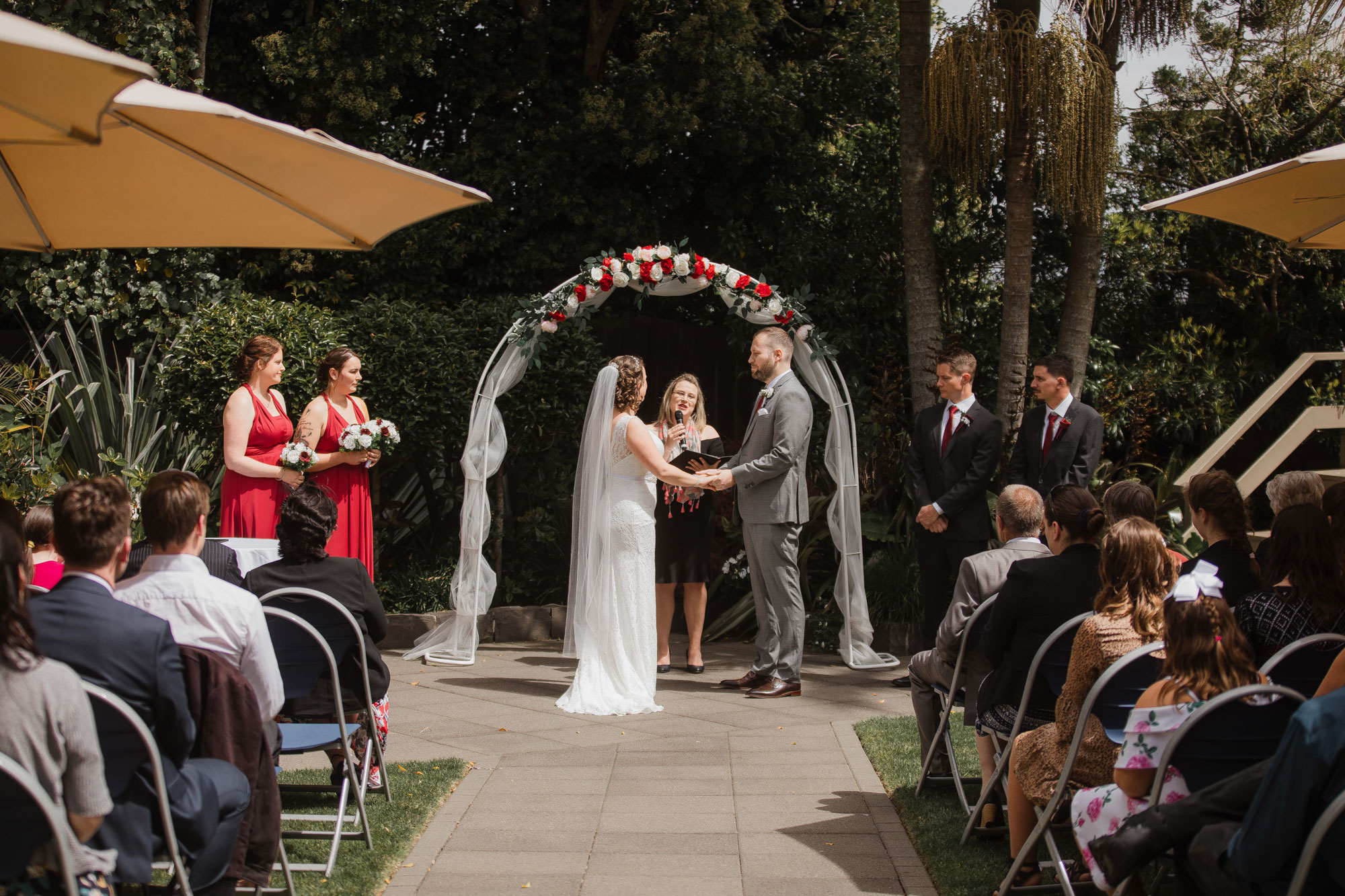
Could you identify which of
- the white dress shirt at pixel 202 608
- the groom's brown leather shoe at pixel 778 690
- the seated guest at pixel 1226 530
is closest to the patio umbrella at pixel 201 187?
the white dress shirt at pixel 202 608

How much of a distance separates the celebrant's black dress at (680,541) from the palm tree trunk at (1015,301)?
7.01 feet

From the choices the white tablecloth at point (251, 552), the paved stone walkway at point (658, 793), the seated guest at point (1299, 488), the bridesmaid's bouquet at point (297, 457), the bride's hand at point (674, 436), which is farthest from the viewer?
the bride's hand at point (674, 436)

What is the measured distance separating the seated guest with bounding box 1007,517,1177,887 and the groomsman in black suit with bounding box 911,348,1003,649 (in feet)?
10.7

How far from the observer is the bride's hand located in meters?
7.00

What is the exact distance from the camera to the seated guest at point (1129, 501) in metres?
4.16

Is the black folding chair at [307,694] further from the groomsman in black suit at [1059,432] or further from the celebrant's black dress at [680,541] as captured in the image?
the groomsman in black suit at [1059,432]

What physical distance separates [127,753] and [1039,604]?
2617mm

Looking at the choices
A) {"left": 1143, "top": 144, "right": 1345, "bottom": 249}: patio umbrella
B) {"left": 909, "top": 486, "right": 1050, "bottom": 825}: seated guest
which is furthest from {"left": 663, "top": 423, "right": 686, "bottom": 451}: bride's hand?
{"left": 1143, "top": 144, "right": 1345, "bottom": 249}: patio umbrella

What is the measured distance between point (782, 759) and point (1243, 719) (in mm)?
2758

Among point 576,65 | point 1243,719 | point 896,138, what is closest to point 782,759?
point 1243,719

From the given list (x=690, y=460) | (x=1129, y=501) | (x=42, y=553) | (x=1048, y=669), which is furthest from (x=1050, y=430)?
(x=42, y=553)

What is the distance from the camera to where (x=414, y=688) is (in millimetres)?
6680

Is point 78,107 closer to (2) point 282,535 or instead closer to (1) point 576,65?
(2) point 282,535

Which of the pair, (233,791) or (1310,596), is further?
(1310,596)
